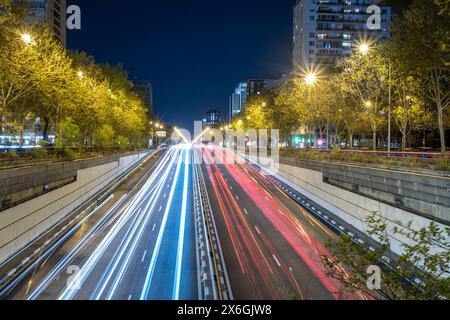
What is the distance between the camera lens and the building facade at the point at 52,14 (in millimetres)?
118375

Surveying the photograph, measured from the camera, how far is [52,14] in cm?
12662

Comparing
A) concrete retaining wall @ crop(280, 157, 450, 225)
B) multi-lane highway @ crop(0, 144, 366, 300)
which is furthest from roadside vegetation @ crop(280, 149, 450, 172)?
multi-lane highway @ crop(0, 144, 366, 300)

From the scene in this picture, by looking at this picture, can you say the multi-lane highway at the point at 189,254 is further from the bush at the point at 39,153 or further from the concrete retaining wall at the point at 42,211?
the bush at the point at 39,153

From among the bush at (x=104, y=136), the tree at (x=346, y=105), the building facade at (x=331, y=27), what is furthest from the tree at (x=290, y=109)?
the building facade at (x=331, y=27)

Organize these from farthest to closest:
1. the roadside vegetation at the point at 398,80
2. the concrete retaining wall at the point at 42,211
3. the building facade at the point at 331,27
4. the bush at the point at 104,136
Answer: the building facade at the point at 331,27 → the bush at the point at 104,136 → the roadside vegetation at the point at 398,80 → the concrete retaining wall at the point at 42,211

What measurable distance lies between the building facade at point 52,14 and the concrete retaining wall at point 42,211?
8517 centimetres

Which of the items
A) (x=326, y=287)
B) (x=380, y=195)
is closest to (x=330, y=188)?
(x=380, y=195)

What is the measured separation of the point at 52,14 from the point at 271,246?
12793 cm

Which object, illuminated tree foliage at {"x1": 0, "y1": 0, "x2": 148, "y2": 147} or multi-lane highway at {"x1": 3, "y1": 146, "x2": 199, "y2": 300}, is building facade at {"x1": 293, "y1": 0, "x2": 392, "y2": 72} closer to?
illuminated tree foliage at {"x1": 0, "y1": 0, "x2": 148, "y2": 147}

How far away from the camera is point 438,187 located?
1905cm

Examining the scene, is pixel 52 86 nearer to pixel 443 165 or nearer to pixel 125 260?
pixel 125 260

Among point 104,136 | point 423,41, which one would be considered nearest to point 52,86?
point 104,136

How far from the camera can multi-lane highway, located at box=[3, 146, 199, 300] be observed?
17.5 meters
